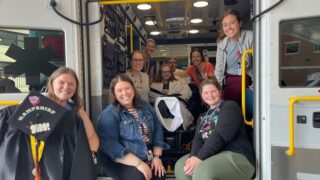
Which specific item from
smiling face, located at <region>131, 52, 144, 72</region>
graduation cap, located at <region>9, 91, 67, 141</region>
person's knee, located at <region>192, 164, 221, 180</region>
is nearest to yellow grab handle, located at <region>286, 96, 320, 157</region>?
person's knee, located at <region>192, 164, 221, 180</region>

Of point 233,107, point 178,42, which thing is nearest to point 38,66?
point 233,107

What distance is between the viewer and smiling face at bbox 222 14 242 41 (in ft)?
8.55

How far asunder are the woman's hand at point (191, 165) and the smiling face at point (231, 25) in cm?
111

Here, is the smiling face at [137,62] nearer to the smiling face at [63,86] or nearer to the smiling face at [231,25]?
the smiling face at [231,25]

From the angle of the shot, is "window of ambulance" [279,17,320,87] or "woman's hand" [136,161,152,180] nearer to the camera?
"window of ambulance" [279,17,320,87]

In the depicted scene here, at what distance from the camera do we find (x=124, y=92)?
A: 2293 mm

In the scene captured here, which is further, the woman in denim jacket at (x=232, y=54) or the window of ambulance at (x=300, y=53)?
the woman in denim jacket at (x=232, y=54)

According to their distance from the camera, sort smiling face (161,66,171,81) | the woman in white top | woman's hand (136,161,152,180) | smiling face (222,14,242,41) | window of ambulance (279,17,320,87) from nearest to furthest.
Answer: window of ambulance (279,17,320,87)
woman's hand (136,161,152,180)
smiling face (222,14,242,41)
the woman in white top
smiling face (161,66,171,81)

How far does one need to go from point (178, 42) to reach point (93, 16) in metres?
6.55

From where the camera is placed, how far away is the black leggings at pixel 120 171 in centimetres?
216

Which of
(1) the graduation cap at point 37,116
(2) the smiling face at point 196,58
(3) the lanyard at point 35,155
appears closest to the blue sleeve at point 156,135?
(1) the graduation cap at point 37,116

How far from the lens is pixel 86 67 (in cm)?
240

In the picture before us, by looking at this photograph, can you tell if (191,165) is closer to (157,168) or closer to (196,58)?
(157,168)

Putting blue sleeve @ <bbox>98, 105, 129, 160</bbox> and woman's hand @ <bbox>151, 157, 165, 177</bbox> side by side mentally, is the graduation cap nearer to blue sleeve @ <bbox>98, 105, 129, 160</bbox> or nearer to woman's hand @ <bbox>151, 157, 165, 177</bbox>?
blue sleeve @ <bbox>98, 105, 129, 160</bbox>
